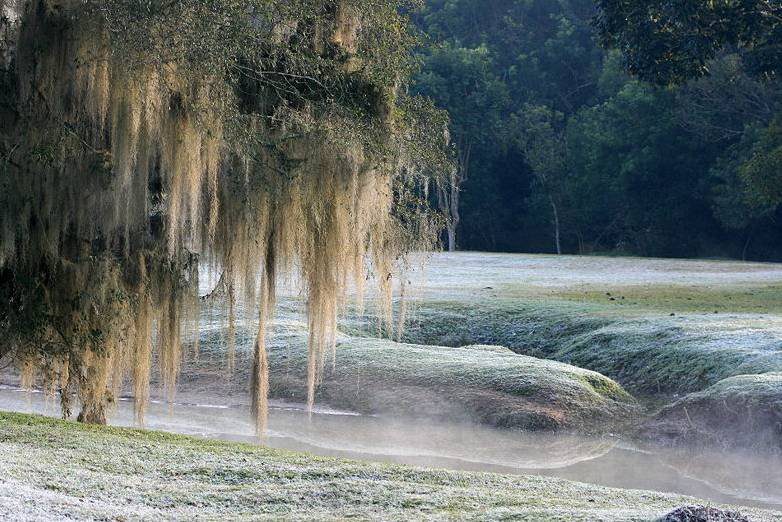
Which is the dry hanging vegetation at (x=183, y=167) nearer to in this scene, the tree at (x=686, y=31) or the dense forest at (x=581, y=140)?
the tree at (x=686, y=31)

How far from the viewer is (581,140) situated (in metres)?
62.8

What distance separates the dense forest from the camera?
174 feet

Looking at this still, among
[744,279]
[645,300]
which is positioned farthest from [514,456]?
[744,279]

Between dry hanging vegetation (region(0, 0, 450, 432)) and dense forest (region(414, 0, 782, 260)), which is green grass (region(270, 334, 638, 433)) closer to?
dry hanging vegetation (region(0, 0, 450, 432))

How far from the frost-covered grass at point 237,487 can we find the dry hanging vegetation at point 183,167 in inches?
51.4

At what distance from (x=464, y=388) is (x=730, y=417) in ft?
14.7

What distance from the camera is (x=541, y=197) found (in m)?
65.6


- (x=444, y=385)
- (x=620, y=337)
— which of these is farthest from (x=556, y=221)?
(x=444, y=385)

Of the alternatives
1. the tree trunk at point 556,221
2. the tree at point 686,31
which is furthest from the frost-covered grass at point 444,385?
the tree trunk at point 556,221

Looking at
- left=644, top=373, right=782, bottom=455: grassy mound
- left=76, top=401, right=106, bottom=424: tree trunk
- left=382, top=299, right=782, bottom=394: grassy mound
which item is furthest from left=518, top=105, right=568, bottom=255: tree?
left=76, top=401, right=106, bottom=424: tree trunk

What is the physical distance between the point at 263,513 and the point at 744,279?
92.3ft

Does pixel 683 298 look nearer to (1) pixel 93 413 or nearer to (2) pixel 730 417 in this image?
(2) pixel 730 417

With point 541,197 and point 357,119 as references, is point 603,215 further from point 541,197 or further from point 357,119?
point 357,119

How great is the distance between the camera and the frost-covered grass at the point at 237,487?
780 cm
